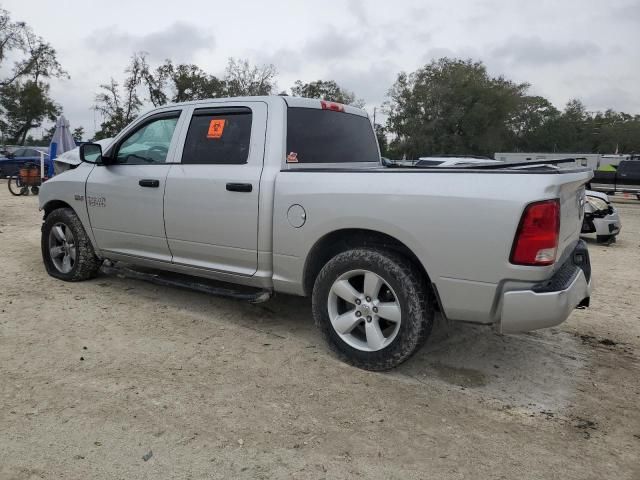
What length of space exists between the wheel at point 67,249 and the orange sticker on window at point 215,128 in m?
1.95

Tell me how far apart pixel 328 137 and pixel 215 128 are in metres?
0.93

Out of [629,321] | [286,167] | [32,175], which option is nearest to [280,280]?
[286,167]

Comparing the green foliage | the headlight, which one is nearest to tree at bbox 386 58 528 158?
the green foliage

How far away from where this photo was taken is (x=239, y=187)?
388 centimetres

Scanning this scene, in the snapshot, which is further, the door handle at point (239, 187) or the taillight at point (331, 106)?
the taillight at point (331, 106)

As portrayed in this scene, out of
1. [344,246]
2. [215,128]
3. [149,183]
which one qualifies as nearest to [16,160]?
[149,183]

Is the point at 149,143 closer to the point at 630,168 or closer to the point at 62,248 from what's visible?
the point at 62,248

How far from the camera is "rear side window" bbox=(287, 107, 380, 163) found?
402 cm

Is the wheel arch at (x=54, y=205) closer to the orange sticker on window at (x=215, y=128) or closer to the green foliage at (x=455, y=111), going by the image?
the orange sticker on window at (x=215, y=128)

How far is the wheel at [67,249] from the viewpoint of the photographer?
527 centimetres

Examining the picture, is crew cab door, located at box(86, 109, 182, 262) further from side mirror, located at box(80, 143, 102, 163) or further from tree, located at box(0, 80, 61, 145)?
tree, located at box(0, 80, 61, 145)

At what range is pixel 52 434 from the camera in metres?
2.69

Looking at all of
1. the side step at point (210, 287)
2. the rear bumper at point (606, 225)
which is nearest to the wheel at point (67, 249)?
the side step at point (210, 287)

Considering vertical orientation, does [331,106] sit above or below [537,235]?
above
